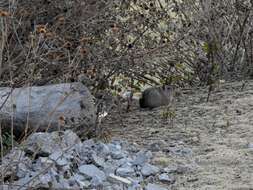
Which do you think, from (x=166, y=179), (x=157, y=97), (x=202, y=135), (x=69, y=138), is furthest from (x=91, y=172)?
(x=157, y=97)

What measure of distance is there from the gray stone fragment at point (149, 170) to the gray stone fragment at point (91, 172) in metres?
0.30

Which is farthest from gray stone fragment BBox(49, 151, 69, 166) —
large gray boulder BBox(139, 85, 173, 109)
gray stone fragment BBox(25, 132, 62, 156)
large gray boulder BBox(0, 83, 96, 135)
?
large gray boulder BBox(139, 85, 173, 109)

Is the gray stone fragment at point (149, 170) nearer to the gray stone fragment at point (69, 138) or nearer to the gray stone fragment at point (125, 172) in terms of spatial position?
the gray stone fragment at point (125, 172)

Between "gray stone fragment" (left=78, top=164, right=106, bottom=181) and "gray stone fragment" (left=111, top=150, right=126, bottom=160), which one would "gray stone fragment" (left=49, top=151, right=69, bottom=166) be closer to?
"gray stone fragment" (left=78, top=164, right=106, bottom=181)

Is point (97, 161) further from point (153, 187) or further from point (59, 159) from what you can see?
point (153, 187)

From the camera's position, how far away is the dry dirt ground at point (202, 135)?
450 centimetres

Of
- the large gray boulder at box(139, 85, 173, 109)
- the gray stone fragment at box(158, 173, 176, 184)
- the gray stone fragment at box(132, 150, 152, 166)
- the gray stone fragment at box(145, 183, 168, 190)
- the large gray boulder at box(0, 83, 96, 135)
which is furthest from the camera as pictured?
the large gray boulder at box(139, 85, 173, 109)

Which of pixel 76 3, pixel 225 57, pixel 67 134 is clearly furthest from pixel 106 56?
pixel 225 57

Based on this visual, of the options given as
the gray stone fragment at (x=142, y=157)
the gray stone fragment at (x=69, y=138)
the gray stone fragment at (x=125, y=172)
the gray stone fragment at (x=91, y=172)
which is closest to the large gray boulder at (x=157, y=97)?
the gray stone fragment at (x=142, y=157)

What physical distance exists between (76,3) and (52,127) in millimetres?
1273

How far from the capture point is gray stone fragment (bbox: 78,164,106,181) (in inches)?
173

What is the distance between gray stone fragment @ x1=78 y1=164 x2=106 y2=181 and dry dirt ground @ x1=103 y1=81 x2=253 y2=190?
47cm

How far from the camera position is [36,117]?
486 centimetres

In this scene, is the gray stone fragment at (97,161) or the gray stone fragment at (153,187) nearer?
the gray stone fragment at (153,187)
